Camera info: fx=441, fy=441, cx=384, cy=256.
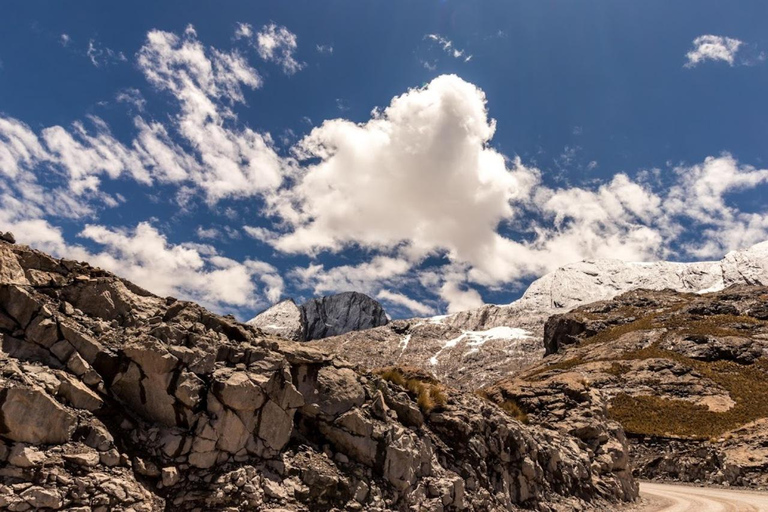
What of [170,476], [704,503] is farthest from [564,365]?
[170,476]

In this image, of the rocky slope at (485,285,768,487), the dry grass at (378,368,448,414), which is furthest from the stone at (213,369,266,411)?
the rocky slope at (485,285,768,487)

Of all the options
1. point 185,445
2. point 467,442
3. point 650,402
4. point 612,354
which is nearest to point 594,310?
point 612,354

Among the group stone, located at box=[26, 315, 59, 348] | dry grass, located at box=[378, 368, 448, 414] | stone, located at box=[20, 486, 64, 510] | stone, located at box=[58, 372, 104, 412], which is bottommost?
stone, located at box=[20, 486, 64, 510]

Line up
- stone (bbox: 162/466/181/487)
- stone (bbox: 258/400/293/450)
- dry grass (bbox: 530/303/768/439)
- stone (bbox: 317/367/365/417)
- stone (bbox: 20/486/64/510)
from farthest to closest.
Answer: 1. dry grass (bbox: 530/303/768/439)
2. stone (bbox: 317/367/365/417)
3. stone (bbox: 258/400/293/450)
4. stone (bbox: 162/466/181/487)
5. stone (bbox: 20/486/64/510)

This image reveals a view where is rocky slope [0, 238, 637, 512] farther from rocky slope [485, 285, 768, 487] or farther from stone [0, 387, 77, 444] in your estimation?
rocky slope [485, 285, 768, 487]

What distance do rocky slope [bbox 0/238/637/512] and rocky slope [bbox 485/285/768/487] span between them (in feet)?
49.5

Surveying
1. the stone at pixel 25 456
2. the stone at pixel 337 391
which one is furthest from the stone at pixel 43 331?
the stone at pixel 337 391

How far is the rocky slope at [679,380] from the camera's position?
43109 millimetres

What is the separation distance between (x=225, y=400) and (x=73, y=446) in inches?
143

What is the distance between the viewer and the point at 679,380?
7331cm

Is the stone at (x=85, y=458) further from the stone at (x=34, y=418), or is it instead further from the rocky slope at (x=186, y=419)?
the stone at (x=34, y=418)

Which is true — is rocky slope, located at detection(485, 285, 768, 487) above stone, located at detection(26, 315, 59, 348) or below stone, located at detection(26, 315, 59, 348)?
above

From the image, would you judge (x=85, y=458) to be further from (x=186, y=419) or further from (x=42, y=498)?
(x=186, y=419)

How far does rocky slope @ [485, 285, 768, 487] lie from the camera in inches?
1697
